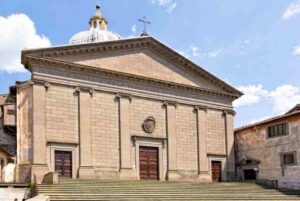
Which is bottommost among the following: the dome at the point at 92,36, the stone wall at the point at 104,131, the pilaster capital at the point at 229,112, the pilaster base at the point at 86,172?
the pilaster base at the point at 86,172

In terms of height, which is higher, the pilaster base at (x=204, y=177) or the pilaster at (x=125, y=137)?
the pilaster at (x=125, y=137)

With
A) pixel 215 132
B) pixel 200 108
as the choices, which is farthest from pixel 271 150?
pixel 200 108

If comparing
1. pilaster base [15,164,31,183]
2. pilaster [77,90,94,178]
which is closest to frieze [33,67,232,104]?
pilaster [77,90,94,178]

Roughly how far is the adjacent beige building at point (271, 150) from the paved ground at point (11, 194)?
18303mm

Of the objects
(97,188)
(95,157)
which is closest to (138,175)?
(95,157)

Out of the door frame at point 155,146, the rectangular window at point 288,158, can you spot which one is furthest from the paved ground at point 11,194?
the rectangular window at point 288,158

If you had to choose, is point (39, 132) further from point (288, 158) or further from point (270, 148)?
point (288, 158)

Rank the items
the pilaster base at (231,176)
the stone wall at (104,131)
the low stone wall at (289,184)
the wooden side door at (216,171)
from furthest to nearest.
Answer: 1. the pilaster base at (231,176)
2. the wooden side door at (216,171)
3. the low stone wall at (289,184)
4. the stone wall at (104,131)

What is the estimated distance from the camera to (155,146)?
33.0m

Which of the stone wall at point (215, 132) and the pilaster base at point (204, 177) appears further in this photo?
the stone wall at point (215, 132)

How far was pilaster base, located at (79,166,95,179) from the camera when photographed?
28825 millimetres

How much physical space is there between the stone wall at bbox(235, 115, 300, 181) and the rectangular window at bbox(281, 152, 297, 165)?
0.23 meters

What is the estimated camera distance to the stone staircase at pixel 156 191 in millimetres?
23719

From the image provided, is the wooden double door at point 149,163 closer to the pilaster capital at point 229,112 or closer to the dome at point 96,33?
the pilaster capital at point 229,112
